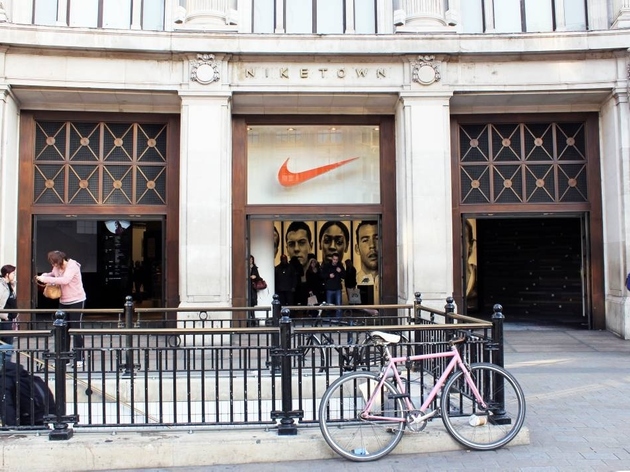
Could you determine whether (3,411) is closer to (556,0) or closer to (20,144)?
(20,144)

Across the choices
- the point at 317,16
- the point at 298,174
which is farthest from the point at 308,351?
the point at 317,16

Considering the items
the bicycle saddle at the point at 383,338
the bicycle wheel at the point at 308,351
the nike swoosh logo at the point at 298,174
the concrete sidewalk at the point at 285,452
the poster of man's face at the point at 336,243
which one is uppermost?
the nike swoosh logo at the point at 298,174

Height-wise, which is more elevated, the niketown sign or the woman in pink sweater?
the niketown sign

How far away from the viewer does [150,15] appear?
13.0 m

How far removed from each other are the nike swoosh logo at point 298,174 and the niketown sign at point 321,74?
1.98 metres

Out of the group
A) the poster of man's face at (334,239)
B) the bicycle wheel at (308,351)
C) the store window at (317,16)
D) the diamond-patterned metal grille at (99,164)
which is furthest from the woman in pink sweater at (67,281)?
the poster of man's face at (334,239)

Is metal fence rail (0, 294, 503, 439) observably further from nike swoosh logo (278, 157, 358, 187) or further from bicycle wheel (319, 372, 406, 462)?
nike swoosh logo (278, 157, 358, 187)

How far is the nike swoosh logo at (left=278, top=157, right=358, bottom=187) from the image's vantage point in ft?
44.5

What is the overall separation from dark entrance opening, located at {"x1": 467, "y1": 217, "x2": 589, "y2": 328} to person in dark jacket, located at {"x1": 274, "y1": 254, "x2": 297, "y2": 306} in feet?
19.7

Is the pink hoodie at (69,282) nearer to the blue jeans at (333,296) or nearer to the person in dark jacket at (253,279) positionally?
the person in dark jacket at (253,279)

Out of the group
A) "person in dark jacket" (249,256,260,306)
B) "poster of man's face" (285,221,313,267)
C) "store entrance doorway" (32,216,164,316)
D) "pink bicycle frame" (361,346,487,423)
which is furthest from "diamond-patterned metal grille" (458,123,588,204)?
"pink bicycle frame" (361,346,487,423)

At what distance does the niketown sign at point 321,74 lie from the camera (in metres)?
12.5

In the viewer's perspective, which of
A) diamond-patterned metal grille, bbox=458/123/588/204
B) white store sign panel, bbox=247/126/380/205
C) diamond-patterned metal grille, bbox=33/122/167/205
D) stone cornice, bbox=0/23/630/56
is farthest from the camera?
white store sign panel, bbox=247/126/380/205

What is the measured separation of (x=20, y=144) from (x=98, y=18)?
3.40 m
